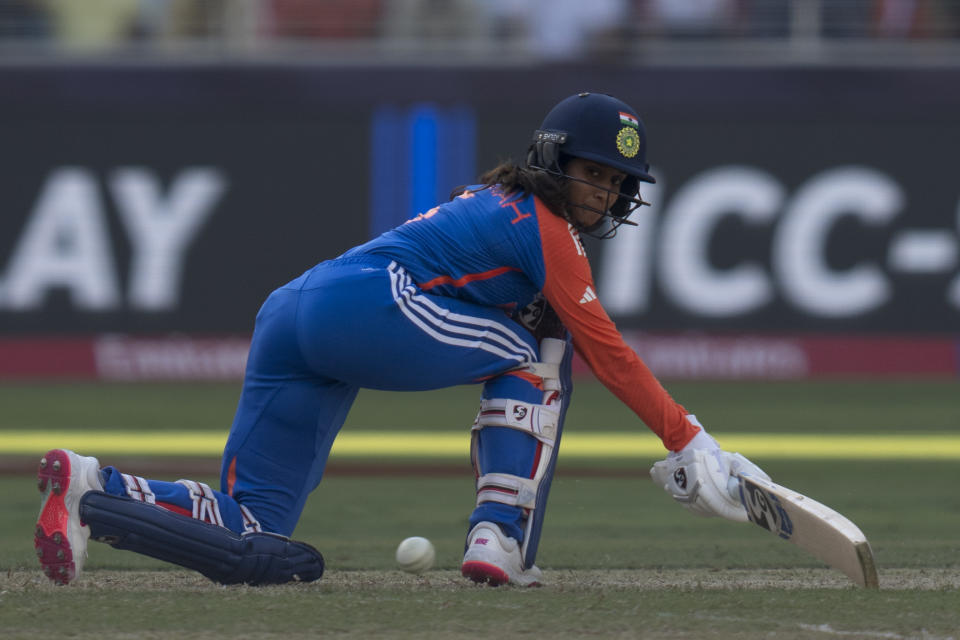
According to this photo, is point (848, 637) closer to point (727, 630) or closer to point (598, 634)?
point (727, 630)

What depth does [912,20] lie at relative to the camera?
12773 millimetres

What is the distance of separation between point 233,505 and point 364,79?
8.50 m

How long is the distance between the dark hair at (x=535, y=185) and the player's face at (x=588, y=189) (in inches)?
2.2

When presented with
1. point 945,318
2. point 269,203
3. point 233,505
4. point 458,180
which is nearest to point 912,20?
point 945,318

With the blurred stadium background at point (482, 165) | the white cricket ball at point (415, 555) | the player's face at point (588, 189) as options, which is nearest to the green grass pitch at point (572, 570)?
the white cricket ball at point (415, 555)

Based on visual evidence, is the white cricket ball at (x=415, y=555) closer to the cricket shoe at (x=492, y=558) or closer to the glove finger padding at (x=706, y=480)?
the cricket shoe at (x=492, y=558)

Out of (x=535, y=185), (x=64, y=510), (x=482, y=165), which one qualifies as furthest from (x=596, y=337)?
(x=482, y=165)

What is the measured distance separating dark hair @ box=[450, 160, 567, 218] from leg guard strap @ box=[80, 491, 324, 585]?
4.08 ft

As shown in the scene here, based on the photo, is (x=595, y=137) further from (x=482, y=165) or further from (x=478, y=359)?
(x=482, y=165)

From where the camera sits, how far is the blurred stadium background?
40.9ft

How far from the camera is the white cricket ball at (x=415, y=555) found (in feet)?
15.6

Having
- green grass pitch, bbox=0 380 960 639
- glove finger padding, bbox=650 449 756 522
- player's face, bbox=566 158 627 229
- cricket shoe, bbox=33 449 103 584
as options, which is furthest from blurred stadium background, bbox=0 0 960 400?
cricket shoe, bbox=33 449 103 584

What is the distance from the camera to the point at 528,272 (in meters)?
4.53

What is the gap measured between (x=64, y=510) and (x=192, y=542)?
0.35 m
